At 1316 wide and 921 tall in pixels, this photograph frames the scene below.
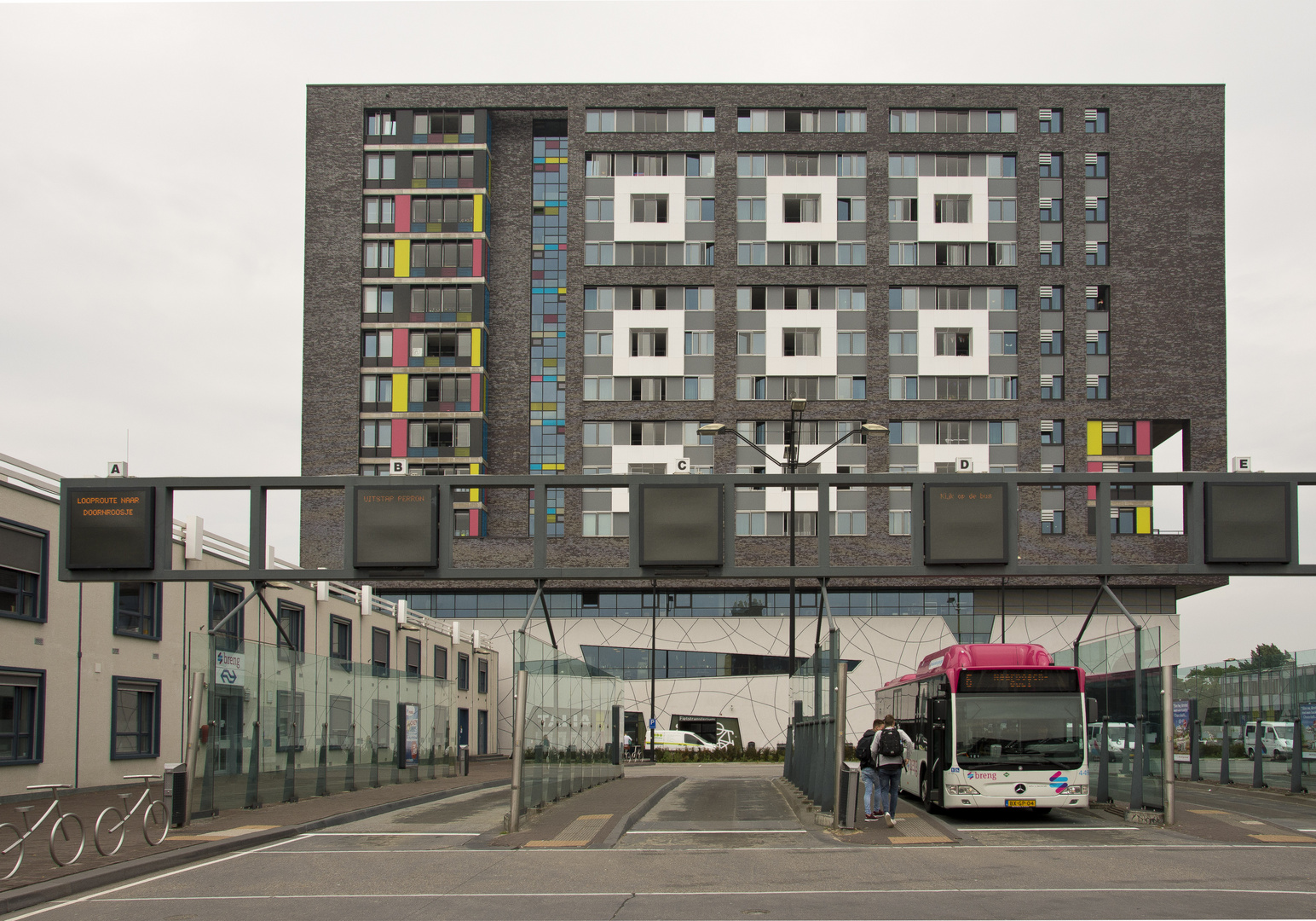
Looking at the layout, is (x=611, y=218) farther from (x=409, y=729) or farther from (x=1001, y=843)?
(x=1001, y=843)

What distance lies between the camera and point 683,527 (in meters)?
23.1

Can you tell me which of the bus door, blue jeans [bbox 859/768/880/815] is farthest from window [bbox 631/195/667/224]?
blue jeans [bbox 859/768/880/815]

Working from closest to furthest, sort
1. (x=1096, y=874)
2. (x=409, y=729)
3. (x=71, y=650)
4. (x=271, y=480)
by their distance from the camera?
(x=1096, y=874) < (x=271, y=480) < (x=71, y=650) < (x=409, y=729)

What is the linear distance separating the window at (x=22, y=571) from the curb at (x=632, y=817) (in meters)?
13.4

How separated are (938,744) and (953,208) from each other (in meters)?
55.5

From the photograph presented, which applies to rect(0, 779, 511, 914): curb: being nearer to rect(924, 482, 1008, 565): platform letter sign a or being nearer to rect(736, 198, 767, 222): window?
rect(924, 482, 1008, 565): platform letter sign a

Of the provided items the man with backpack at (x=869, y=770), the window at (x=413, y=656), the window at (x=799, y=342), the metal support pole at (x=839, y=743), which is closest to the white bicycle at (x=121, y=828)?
the metal support pole at (x=839, y=743)

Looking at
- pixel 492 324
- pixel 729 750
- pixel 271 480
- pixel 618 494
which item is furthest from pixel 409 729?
pixel 492 324

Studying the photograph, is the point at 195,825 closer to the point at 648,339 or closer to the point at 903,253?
the point at 648,339

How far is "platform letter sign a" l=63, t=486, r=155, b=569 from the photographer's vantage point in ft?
75.2

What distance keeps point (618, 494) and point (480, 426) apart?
28.9ft

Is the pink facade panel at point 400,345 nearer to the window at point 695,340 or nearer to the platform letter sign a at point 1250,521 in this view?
the window at point 695,340

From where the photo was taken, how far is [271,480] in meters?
23.5

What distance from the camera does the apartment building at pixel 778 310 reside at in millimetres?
71312
